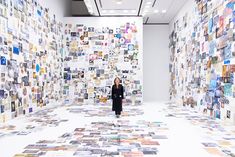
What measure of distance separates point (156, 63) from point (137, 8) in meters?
3.56

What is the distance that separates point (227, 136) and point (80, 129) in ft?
8.55

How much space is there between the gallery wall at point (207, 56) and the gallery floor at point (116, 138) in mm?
814

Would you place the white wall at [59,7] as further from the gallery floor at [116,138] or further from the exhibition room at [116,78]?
the gallery floor at [116,138]

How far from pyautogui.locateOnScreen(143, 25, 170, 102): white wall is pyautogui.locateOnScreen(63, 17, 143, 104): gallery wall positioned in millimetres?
1989

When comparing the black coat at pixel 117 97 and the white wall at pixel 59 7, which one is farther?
the white wall at pixel 59 7

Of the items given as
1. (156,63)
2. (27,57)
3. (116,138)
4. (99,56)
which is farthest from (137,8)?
(116,138)

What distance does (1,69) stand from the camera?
19.3ft

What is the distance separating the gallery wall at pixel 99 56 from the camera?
1096cm

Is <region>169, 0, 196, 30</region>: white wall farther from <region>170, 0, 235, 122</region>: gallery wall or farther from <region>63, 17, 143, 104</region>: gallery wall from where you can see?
<region>63, 17, 143, 104</region>: gallery wall

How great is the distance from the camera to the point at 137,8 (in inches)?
397

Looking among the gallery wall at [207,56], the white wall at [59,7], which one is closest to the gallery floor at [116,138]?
the gallery wall at [207,56]

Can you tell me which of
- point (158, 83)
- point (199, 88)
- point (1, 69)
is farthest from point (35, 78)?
point (158, 83)

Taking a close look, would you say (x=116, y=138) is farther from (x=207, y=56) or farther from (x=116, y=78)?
(x=207, y=56)

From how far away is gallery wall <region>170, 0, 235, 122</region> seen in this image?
5.89 m
